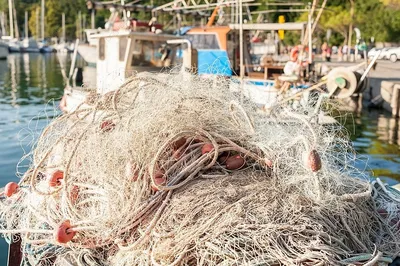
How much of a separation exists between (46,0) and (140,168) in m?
101

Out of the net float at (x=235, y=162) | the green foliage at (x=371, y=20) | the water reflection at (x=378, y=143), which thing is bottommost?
the water reflection at (x=378, y=143)

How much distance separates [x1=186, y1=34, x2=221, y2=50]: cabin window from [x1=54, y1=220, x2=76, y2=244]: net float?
47.6 feet

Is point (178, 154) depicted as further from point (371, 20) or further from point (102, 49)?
point (371, 20)

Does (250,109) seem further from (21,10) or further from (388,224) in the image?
(21,10)

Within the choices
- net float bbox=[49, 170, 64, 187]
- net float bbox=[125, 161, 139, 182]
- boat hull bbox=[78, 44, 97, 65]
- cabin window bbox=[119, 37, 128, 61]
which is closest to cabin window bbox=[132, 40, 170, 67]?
cabin window bbox=[119, 37, 128, 61]

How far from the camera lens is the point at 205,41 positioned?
1778cm

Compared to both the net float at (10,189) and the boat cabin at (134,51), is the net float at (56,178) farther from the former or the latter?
the boat cabin at (134,51)

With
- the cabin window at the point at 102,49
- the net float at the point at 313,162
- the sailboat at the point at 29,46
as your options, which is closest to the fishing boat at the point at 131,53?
the cabin window at the point at 102,49

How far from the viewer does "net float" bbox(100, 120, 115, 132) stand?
400 centimetres

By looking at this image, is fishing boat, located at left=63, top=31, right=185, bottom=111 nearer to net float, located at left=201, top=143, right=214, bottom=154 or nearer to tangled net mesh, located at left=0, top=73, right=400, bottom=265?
tangled net mesh, located at left=0, top=73, right=400, bottom=265

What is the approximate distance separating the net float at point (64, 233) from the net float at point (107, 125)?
83 centimetres

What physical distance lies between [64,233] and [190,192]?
95 centimetres

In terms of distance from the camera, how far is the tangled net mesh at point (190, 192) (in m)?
3.11

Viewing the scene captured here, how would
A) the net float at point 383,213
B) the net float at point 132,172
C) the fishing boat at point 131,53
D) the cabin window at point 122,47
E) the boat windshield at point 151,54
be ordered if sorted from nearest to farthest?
the net float at point 132,172 < the net float at point 383,213 < the fishing boat at point 131,53 < the cabin window at point 122,47 < the boat windshield at point 151,54
